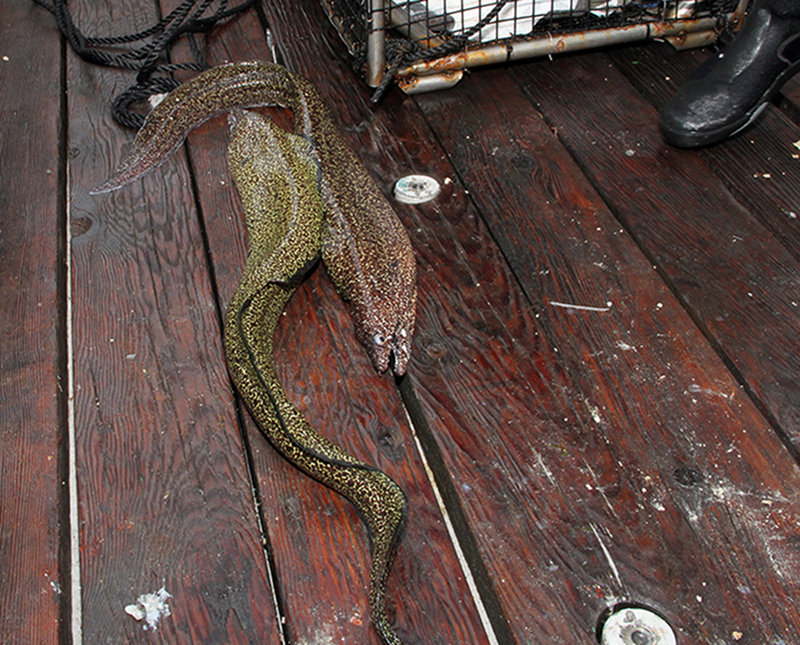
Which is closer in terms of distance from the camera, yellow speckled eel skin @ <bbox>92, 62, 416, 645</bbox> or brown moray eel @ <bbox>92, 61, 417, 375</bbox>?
yellow speckled eel skin @ <bbox>92, 62, 416, 645</bbox>

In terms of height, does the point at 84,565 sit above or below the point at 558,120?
below

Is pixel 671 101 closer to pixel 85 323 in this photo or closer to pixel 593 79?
pixel 593 79

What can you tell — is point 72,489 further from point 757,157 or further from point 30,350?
point 757,157

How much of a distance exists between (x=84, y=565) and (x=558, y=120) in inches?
85.5

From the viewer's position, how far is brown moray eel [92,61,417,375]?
83.9 inches

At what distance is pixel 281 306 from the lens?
221cm

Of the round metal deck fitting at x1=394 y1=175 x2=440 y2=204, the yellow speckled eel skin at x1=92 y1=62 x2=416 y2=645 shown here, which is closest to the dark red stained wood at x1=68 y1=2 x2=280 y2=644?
the yellow speckled eel skin at x1=92 y1=62 x2=416 y2=645

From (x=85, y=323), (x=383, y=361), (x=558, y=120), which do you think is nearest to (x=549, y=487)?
(x=383, y=361)

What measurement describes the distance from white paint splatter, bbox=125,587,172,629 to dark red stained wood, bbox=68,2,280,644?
1cm

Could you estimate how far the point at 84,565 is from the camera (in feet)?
5.56

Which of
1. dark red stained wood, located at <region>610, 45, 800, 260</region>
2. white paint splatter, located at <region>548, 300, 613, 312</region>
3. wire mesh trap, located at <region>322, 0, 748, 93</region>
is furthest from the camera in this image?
wire mesh trap, located at <region>322, 0, 748, 93</region>

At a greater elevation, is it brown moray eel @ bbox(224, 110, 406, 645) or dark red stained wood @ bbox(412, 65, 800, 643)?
brown moray eel @ bbox(224, 110, 406, 645)

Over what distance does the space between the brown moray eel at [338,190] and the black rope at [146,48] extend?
7.0 inches

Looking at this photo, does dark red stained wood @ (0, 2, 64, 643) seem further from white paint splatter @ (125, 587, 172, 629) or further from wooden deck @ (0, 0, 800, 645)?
white paint splatter @ (125, 587, 172, 629)
